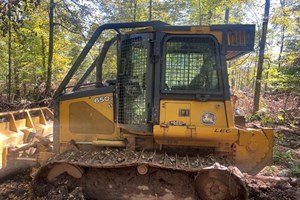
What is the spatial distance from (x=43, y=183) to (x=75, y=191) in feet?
1.96

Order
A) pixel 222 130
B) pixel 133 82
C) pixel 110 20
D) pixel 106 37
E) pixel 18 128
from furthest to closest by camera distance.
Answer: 1. pixel 110 20
2. pixel 106 37
3. pixel 18 128
4. pixel 133 82
5. pixel 222 130

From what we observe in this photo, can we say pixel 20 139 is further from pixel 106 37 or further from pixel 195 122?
pixel 106 37

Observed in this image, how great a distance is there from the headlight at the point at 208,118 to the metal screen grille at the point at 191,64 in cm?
35

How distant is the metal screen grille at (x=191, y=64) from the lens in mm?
4305

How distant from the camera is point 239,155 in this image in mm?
4645

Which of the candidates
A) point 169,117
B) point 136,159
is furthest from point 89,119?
point 169,117

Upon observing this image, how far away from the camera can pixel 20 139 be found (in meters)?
6.08

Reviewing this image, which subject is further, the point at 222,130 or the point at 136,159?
the point at 222,130

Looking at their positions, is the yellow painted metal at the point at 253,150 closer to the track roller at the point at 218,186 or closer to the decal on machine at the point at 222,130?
the decal on machine at the point at 222,130

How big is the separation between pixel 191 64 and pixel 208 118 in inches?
31.0

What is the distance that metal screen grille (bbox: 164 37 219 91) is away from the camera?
4.30 m

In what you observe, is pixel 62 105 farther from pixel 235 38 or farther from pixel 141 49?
pixel 235 38

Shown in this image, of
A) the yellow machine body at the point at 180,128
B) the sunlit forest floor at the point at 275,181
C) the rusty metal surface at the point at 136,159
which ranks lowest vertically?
the sunlit forest floor at the point at 275,181

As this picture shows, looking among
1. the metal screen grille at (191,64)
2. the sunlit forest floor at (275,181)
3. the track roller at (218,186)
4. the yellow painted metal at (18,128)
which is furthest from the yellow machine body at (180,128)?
the yellow painted metal at (18,128)
